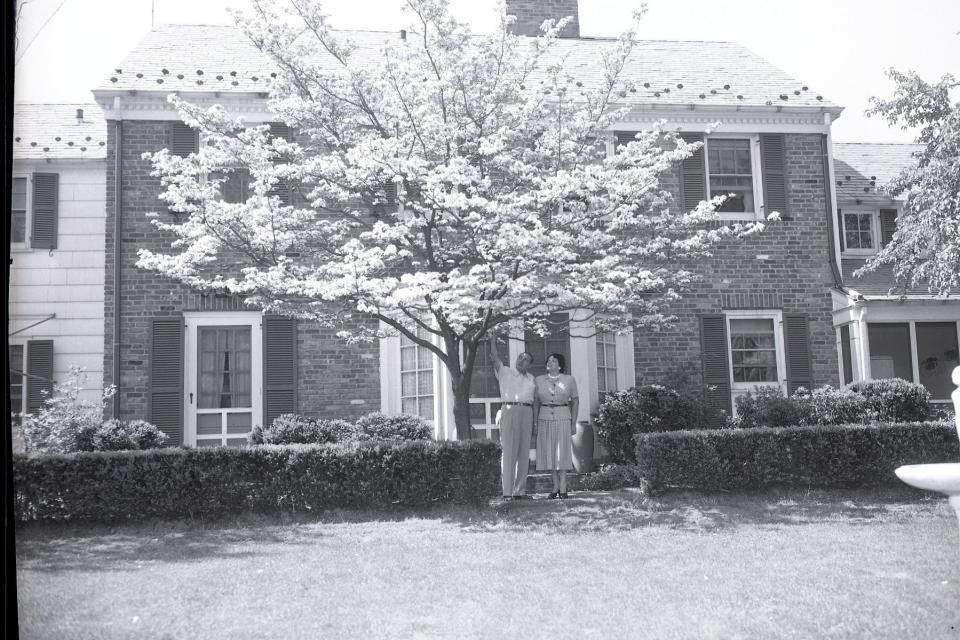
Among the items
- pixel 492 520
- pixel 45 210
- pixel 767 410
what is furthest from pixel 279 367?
pixel 767 410

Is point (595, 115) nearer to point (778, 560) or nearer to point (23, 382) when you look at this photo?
point (778, 560)

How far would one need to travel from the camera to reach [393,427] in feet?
34.1

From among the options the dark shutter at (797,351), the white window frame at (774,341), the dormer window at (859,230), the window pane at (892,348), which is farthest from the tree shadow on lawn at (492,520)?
the dormer window at (859,230)

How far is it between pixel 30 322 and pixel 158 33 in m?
4.59

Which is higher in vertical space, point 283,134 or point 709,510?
point 283,134

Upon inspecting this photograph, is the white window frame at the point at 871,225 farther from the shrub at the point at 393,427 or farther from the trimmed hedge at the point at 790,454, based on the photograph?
the shrub at the point at 393,427

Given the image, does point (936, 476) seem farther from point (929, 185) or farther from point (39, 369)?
point (39, 369)

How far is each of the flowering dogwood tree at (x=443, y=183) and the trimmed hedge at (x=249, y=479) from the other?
85 cm

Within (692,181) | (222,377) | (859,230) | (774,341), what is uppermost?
(692,181)

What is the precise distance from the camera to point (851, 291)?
11992 millimetres

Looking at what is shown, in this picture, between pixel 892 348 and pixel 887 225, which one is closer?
pixel 892 348

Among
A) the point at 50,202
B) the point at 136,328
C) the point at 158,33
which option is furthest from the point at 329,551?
the point at 158,33

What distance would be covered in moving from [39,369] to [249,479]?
516 cm

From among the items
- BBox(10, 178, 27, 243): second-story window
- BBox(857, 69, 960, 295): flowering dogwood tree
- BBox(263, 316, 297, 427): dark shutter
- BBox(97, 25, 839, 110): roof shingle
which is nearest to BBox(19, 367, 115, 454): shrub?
BBox(263, 316, 297, 427): dark shutter
